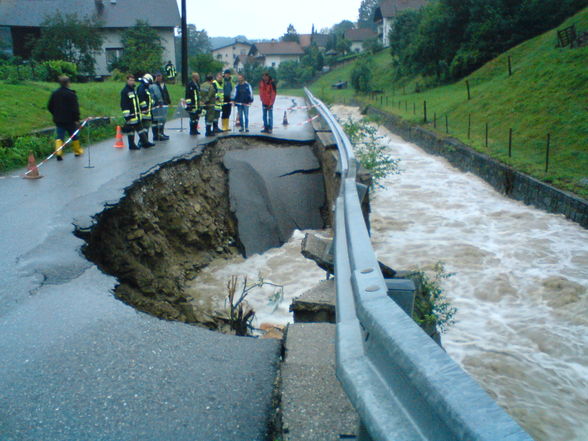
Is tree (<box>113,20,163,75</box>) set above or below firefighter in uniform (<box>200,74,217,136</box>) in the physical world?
above

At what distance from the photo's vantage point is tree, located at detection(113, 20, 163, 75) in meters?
42.1

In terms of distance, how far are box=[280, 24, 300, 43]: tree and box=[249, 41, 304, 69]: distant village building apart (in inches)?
652

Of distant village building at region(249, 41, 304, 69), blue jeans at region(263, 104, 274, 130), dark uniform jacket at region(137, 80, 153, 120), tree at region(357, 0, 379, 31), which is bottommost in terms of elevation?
blue jeans at region(263, 104, 274, 130)

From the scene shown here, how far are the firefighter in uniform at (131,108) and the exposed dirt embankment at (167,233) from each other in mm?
1972

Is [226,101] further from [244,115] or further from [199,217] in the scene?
[199,217]

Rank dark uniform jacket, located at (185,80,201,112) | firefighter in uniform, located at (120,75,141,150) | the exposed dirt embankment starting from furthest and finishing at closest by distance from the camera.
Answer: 1. dark uniform jacket, located at (185,80,201,112)
2. firefighter in uniform, located at (120,75,141,150)
3. the exposed dirt embankment

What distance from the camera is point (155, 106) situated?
49.2ft

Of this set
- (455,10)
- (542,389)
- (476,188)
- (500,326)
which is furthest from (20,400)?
(455,10)

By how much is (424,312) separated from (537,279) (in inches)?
193

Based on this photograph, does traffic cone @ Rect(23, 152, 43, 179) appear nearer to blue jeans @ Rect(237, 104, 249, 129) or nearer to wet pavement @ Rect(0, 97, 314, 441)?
wet pavement @ Rect(0, 97, 314, 441)

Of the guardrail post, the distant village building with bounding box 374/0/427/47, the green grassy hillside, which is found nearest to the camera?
the guardrail post

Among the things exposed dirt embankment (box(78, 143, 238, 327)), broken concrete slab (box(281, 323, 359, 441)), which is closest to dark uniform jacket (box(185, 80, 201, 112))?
exposed dirt embankment (box(78, 143, 238, 327))

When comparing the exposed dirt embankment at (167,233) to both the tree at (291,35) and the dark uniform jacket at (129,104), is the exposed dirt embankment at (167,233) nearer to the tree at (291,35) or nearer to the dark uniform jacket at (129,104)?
the dark uniform jacket at (129,104)

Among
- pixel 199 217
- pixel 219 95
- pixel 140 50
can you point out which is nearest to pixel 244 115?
pixel 219 95
